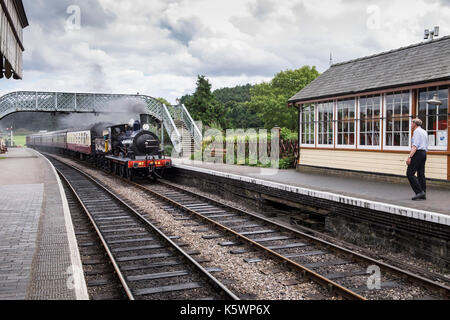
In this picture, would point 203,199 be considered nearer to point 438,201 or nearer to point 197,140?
point 438,201

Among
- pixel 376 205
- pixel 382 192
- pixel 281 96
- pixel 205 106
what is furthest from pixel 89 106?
pixel 376 205

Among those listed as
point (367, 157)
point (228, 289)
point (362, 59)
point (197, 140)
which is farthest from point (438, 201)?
point (197, 140)

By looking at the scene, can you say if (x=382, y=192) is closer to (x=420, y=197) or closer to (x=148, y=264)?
(x=420, y=197)

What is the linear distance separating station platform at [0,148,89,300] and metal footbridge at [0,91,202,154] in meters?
19.0

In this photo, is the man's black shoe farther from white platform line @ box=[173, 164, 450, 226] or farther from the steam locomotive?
the steam locomotive

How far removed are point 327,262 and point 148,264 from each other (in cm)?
301

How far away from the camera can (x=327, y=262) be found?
21.3 feet

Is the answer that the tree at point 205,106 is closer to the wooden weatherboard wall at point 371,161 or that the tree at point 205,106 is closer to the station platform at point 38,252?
the wooden weatherboard wall at point 371,161

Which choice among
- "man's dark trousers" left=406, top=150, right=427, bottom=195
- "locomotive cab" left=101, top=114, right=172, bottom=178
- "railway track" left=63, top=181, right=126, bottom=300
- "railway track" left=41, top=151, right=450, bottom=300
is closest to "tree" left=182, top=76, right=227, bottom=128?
"locomotive cab" left=101, top=114, right=172, bottom=178

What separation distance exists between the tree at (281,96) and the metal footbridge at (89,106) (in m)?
18.8

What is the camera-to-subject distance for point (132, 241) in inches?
311

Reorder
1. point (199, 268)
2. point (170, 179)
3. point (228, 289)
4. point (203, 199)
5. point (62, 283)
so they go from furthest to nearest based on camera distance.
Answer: point (170, 179), point (203, 199), point (199, 268), point (228, 289), point (62, 283)

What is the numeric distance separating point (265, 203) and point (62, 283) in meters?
7.31

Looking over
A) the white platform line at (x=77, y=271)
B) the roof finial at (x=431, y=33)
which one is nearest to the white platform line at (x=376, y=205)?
the white platform line at (x=77, y=271)
